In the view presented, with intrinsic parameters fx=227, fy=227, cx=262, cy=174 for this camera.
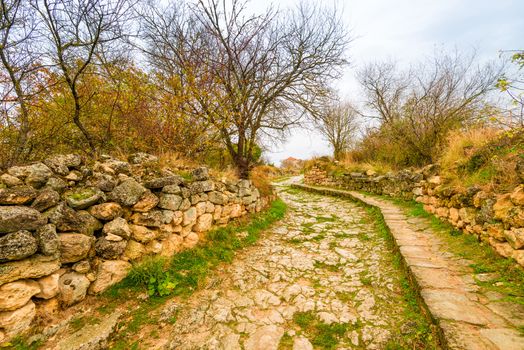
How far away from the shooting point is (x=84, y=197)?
245 cm

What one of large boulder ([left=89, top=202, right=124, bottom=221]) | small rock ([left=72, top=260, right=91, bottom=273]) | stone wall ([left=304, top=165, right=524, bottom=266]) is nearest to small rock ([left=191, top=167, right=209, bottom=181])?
large boulder ([left=89, top=202, right=124, bottom=221])

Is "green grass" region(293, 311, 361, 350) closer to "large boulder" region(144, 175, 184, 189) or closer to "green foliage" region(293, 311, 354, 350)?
"green foliage" region(293, 311, 354, 350)

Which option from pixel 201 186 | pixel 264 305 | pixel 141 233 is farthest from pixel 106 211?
pixel 264 305

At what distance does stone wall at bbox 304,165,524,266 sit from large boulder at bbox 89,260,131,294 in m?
4.35

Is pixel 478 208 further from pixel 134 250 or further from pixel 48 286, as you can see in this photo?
pixel 48 286

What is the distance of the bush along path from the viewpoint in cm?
177

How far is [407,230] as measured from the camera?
4.37 m

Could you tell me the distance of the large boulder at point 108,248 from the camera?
2.44 metres

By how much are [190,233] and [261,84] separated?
3.85 meters

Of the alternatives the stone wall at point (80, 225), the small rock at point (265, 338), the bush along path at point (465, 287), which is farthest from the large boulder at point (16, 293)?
the bush along path at point (465, 287)

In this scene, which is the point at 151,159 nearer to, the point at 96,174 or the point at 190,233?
the point at 96,174

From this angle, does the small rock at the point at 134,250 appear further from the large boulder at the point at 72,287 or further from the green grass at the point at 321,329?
the green grass at the point at 321,329

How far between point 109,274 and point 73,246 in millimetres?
501

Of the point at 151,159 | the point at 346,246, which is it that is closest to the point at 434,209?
the point at 346,246
